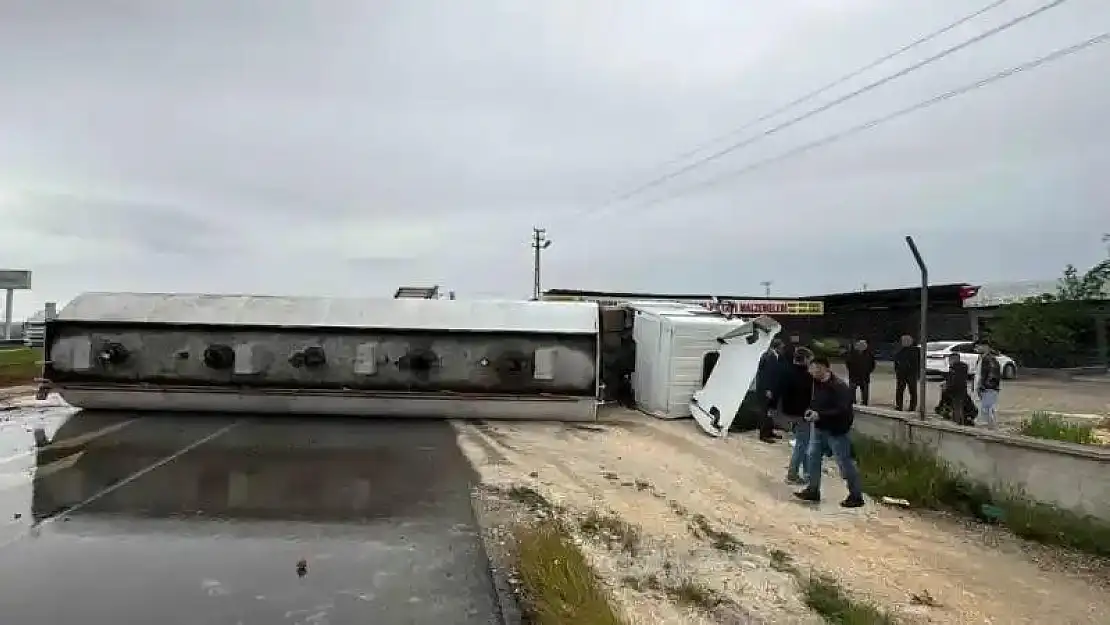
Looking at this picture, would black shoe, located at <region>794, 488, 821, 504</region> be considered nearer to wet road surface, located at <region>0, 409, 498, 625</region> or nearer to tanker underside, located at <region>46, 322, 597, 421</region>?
wet road surface, located at <region>0, 409, 498, 625</region>

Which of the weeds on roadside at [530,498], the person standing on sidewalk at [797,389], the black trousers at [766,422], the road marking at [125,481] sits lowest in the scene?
the weeds on roadside at [530,498]

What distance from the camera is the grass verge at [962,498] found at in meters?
7.09

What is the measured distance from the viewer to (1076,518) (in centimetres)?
721

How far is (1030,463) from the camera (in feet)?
25.6

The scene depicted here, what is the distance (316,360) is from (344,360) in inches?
16.1

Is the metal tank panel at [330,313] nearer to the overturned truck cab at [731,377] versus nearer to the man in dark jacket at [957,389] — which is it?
the overturned truck cab at [731,377]

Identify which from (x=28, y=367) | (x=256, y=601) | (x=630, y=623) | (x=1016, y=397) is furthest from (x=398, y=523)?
(x=28, y=367)

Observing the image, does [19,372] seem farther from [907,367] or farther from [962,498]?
[962,498]

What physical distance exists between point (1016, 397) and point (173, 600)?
66.7 ft

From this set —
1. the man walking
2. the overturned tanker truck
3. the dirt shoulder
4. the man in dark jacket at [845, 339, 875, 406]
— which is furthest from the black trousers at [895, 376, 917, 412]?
the overturned tanker truck

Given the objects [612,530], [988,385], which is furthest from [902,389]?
[612,530]

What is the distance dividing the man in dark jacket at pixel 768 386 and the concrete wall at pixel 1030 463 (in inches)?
87.3

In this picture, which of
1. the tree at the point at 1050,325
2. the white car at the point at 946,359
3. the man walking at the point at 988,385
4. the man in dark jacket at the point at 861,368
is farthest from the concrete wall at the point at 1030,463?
the tree at the point at 1050,325

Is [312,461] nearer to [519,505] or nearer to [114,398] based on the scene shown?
[519,505]
